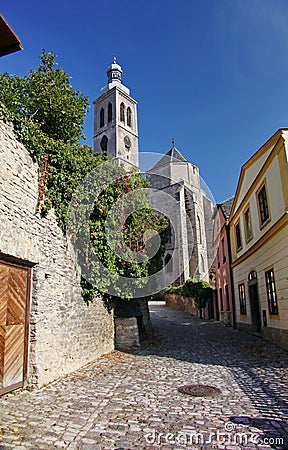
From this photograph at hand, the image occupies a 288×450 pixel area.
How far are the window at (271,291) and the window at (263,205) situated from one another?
1885 millimetres

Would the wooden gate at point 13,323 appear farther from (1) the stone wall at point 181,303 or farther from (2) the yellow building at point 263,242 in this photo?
(1) the stone wall at point 181,303

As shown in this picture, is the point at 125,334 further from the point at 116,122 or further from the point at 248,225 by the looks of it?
the point at 116,122

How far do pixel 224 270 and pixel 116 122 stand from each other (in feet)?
117

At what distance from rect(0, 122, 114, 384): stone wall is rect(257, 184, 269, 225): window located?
279 inches

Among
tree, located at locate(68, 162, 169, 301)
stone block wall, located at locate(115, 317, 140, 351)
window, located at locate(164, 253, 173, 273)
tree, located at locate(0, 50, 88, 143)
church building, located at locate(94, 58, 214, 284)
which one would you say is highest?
church building, located at locate(94, 58, 214, 284)

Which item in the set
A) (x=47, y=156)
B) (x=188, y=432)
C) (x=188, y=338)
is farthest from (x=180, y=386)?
(x=188, y=338)

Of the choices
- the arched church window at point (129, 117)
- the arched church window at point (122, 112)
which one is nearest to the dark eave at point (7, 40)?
the arched church window at point (122, 112)

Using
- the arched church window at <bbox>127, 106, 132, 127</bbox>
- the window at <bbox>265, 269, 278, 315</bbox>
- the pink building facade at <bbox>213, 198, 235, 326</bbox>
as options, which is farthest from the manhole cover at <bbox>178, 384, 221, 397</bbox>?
the arched church window at <bbox>127, 106, 132, 127</bbox>

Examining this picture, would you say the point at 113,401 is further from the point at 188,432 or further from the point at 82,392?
the point at 188,432

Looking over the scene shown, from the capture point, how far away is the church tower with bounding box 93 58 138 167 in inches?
1937

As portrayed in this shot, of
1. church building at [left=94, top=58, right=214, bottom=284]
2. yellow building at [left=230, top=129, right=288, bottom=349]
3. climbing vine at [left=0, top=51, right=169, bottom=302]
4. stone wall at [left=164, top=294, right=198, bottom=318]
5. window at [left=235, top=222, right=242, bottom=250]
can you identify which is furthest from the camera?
church building at [left=94, top=58, right=214, bottom=284]

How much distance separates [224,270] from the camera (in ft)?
64.9

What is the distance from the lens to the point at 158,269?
14234 millimetres

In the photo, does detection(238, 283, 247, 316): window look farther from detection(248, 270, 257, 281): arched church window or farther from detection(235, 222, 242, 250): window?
detection(235, 222, 242, 250): window
